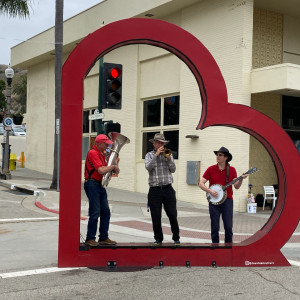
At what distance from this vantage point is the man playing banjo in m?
7.66

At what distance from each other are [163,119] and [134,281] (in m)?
13.4

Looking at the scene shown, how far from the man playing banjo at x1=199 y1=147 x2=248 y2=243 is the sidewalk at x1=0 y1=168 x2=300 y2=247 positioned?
85.8 inches

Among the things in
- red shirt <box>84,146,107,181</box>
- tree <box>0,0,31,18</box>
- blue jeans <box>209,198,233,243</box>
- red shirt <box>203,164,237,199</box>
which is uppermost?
tree <box>0,0,31,18</box>

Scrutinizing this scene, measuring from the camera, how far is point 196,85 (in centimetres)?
1761

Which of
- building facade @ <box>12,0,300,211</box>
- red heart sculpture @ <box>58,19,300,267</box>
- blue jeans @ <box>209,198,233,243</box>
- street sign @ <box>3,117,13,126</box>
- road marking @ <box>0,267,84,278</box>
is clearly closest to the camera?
road marking @ <box>0,267,84,278</box>

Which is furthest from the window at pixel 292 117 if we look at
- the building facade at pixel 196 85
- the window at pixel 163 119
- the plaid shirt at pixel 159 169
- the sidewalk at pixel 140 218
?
the plaid shirt at pixel 159 169

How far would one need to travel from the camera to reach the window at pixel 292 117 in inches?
709

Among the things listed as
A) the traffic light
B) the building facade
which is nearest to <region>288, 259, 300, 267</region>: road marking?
the traffic light

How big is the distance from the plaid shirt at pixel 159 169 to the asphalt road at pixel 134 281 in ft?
4.45

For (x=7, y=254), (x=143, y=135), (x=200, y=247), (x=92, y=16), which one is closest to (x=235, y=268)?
(x=200, y=247)

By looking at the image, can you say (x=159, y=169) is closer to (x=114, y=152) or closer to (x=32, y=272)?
(x=114, y=152)

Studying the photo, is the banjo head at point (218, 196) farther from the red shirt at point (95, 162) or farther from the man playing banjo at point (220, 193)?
the red shirt at point (95, 162)

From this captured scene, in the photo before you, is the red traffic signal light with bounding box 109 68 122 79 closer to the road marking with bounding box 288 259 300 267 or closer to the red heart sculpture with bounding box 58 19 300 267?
the red heart sculpture with bounding box 58 19 300 267

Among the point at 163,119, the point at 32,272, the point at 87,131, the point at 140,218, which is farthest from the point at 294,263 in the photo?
the point at 87,131
